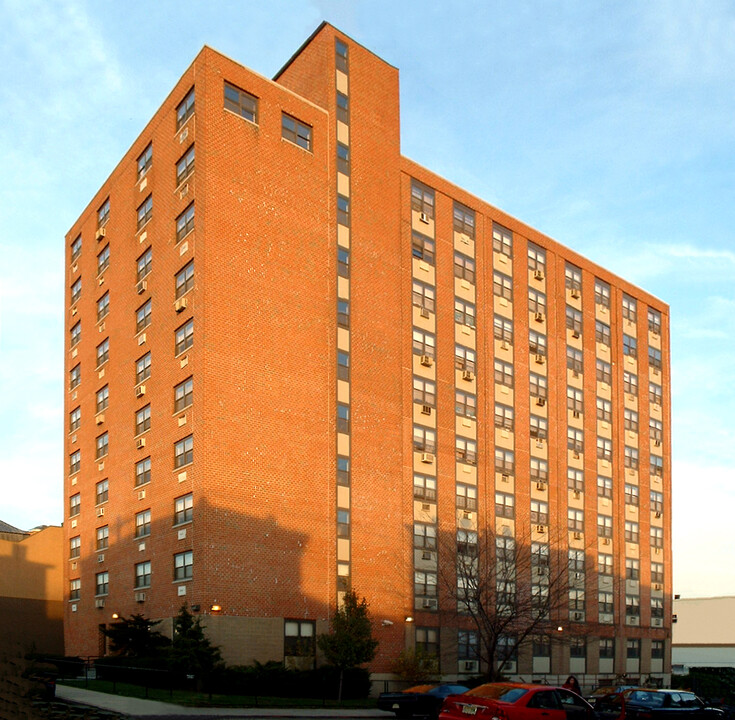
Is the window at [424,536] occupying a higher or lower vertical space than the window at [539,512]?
lower

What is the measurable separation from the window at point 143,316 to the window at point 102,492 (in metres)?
9.35

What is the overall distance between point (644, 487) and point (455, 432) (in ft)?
73.8

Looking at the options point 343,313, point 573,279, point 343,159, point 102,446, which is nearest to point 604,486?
point 573,279

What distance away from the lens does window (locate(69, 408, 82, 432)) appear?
60041mm

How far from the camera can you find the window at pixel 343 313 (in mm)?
50031

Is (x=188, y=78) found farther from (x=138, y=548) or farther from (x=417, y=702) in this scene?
(x=417, y=702)

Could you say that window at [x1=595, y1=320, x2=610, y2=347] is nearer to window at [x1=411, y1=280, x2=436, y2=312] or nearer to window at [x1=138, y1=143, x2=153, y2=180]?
window at [x1=411, y1=280, x2=436, y2=312]

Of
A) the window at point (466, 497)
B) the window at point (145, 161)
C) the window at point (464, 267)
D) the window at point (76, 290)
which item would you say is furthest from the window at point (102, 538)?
the window at point (464, 267)

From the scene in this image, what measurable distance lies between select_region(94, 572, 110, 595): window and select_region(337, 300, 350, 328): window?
62.8ft

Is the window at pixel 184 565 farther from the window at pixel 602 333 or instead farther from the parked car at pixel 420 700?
the window at pixel 602 333

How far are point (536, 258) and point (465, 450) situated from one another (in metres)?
16.3

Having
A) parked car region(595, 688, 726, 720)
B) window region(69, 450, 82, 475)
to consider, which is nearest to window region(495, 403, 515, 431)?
window region(69, 450, 82, 475)

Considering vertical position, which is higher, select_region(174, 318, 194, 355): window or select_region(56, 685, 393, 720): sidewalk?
select_region(174, 318, 194, 355): window

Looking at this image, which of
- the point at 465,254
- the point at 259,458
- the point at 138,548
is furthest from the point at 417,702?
the point at 465,254
